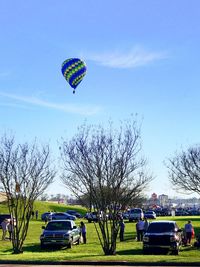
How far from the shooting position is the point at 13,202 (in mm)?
23266

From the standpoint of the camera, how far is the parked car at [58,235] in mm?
25391

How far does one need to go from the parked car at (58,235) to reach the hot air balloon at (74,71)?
40.8 ft

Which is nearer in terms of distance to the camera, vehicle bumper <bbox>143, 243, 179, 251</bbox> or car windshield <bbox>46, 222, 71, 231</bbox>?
vehicle bumper <bbox>143, 243, 179, 251</bbox>

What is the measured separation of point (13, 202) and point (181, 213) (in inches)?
2803

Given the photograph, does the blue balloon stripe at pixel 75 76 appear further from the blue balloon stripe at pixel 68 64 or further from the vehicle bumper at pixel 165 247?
the vehicle bumper at pixel 165 247

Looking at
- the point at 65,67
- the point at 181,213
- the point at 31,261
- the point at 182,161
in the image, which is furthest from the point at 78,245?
the point at 181,213

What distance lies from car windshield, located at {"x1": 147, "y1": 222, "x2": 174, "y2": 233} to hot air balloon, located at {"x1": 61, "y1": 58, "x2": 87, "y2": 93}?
582 inches

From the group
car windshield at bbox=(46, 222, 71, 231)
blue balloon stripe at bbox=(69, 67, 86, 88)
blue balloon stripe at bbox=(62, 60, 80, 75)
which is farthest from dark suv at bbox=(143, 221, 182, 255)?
blue balloon stripe at bbox=(62, 60, 80, 75)

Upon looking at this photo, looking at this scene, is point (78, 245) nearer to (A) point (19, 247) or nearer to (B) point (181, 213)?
(A) point (19, 247)

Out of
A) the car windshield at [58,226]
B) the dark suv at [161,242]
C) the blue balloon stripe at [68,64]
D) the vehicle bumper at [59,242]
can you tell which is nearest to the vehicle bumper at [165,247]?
the dark suv at [161,242]

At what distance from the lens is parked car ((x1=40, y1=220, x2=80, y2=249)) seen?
2539 centimetres

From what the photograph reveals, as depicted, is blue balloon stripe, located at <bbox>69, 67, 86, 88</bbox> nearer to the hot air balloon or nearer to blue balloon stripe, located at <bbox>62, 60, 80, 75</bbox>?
the hot air balloon

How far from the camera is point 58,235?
2542 centimetres

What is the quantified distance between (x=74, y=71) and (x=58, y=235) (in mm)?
14204
